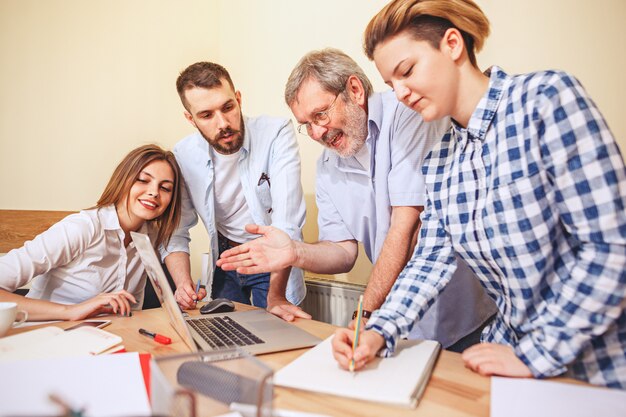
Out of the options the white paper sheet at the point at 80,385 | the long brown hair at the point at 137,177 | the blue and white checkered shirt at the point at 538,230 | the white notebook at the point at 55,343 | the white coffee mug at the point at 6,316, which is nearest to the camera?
the white paper sheet at the point at 80,385

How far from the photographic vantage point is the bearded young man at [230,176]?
1.69 meters

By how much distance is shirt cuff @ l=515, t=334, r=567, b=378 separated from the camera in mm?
747

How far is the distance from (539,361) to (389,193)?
0.66m

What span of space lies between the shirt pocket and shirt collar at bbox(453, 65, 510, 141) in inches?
41.1

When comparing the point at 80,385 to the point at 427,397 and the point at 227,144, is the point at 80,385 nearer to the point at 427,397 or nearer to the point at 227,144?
the point at 427,397

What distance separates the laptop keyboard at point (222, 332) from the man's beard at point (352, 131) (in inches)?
26.6

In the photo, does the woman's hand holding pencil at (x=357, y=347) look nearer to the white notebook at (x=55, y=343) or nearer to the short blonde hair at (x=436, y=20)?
the white notebook at (x=55, y=343)

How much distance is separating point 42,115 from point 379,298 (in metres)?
1.91

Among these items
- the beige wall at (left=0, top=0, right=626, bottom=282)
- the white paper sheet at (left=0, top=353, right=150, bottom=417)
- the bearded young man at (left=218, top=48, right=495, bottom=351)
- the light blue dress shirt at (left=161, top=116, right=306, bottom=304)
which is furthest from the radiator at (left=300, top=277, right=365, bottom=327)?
the white paper sheet at (left=0, top=353, right=150, bottom=417)

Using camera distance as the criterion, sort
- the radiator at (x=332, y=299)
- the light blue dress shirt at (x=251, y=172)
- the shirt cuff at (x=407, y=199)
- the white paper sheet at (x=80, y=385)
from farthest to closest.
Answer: the radiator at (x=332, y=299), the light blue dress shirt at (x=251, y=172), the shirt cuff at (x=407, y=199), the white paper sheet at (x=80, y=385)

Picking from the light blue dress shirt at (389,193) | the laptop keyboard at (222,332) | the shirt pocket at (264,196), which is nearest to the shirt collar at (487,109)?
the light blue dress shirt at (389,193)

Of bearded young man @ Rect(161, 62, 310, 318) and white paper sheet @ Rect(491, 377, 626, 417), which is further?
bearded young man @ Rect(161, 62, 310, 318)

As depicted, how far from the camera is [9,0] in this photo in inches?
77.7

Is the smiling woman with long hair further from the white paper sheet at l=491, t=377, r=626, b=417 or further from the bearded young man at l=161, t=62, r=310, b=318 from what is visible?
the white paper sheet at l=491, t=377, r=626, b=417
